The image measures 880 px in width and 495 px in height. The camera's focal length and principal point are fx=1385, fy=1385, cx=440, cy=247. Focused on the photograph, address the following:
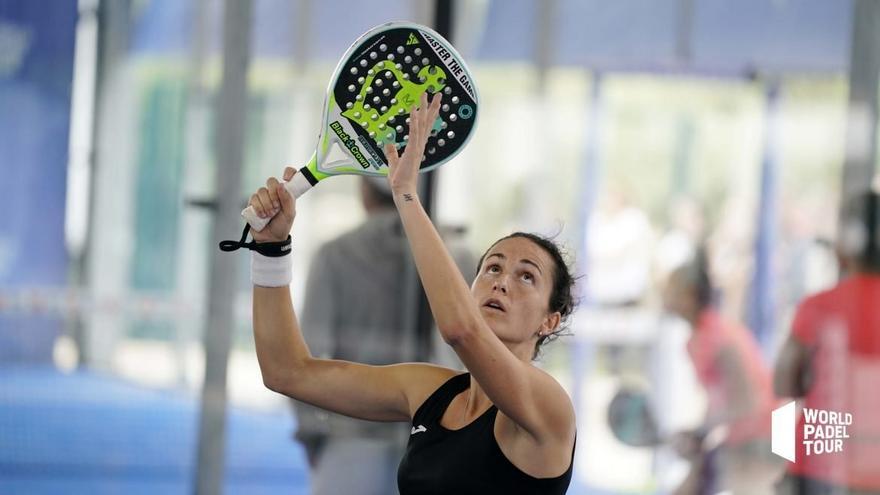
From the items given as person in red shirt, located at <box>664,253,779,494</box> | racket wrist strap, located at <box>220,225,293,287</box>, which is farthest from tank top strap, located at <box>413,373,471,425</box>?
person in red shirt, located at <box>664,253,779,494</box>

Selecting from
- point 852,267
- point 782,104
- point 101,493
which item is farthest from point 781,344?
point 101,493

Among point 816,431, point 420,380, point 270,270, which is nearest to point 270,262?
point 270,270

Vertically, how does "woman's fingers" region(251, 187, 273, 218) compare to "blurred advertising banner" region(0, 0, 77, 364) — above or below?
below

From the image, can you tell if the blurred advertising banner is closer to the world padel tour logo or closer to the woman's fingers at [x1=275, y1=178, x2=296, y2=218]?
the woman's fingers at [x1=275, y1=178, x2=296, y2=218]

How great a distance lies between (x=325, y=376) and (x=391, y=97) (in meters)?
0.54

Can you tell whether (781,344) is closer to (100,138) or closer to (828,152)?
(828,152)

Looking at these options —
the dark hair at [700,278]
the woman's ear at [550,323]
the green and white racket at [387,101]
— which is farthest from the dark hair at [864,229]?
the green and white racket at [387,101]

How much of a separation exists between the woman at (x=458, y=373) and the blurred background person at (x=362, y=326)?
2118 millimetres

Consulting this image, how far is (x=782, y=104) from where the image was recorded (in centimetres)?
520

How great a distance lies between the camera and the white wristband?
2.41 m

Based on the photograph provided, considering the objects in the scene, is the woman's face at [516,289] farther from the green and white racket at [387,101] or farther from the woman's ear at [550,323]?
the green and white racket at [387,101]

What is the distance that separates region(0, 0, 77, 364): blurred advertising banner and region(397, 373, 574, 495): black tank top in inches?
85.8

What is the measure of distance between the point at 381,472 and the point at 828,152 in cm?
192

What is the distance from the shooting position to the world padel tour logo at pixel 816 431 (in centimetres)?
404
